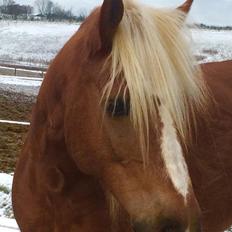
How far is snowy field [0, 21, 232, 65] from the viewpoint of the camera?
87.2 feet

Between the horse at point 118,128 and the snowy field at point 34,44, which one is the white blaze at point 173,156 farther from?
the snowy field at point 34,44

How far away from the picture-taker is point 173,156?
81.3 inches

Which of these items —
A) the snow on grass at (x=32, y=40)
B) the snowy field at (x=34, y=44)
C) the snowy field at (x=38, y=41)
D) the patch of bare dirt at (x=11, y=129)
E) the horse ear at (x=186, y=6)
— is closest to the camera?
the horse ear at (x=186, y=6)

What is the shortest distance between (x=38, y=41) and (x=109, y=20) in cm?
2993

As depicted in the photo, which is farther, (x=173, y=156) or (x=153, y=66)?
(x=153, y=66)

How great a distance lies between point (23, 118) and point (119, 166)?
8203 mm

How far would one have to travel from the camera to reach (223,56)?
73.5 feet

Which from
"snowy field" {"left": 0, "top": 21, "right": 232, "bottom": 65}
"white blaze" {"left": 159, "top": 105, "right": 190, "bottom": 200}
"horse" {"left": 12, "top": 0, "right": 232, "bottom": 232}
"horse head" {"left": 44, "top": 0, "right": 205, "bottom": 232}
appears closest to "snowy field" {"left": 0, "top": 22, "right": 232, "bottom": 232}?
"snowy field" {"left": 0, "top": 21, "right": 232, "bottom": 65}

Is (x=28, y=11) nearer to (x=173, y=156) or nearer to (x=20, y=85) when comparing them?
(x=20, y=85)

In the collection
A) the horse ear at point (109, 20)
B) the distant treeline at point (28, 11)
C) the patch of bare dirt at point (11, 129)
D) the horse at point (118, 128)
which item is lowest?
the distant treeline at point (28, 11)

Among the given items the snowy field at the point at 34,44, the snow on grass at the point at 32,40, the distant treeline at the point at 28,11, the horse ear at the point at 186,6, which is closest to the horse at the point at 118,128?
the horse ear at the point at 186,6

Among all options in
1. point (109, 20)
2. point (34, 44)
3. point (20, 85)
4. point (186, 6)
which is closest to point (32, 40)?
point (34, 44)

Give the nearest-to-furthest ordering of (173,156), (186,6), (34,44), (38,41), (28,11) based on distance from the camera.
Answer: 1. (173,156)
2. (186,6)
3. (34,44)
4. (38,41)
5. (28,11)

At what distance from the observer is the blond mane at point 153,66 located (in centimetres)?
212
